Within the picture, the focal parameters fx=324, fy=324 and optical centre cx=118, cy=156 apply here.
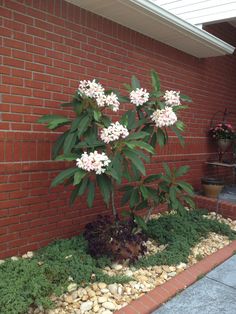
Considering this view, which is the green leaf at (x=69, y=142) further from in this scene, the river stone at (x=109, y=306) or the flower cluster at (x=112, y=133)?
the river stone at (x=109, y=306)

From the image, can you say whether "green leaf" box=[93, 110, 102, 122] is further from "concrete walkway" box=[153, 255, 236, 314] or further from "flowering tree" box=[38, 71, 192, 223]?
"concrete walkway" box=[153, 255, 236, 314]

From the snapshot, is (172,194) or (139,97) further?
(172,194)

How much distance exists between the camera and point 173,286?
2.92 m

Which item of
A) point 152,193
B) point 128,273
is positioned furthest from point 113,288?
point 152,193

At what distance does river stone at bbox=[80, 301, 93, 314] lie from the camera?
2.50 meters

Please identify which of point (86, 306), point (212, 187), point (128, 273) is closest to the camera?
point (86, 306)

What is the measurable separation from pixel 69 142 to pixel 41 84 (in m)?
0.78

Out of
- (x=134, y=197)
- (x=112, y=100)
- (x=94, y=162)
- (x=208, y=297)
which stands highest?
(x=112, y=100)

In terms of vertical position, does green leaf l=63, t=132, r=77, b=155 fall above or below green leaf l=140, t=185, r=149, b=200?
above

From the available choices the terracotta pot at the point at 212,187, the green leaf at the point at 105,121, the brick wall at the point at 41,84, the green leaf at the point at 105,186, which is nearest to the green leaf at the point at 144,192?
the green leaf at the point at 105,186

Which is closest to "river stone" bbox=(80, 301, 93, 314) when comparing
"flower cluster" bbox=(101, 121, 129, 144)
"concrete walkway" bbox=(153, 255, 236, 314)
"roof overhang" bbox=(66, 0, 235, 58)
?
"concrete walkway" bbox=(153, 255, 236, 314)

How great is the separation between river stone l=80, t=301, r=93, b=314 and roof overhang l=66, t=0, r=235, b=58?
295 centimetres

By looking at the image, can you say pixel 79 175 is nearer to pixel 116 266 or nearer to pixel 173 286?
pixel 116 266

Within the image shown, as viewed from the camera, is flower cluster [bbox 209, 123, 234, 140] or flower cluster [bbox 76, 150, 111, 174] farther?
flower cluster [bbox 209, 123, 234, 140]
